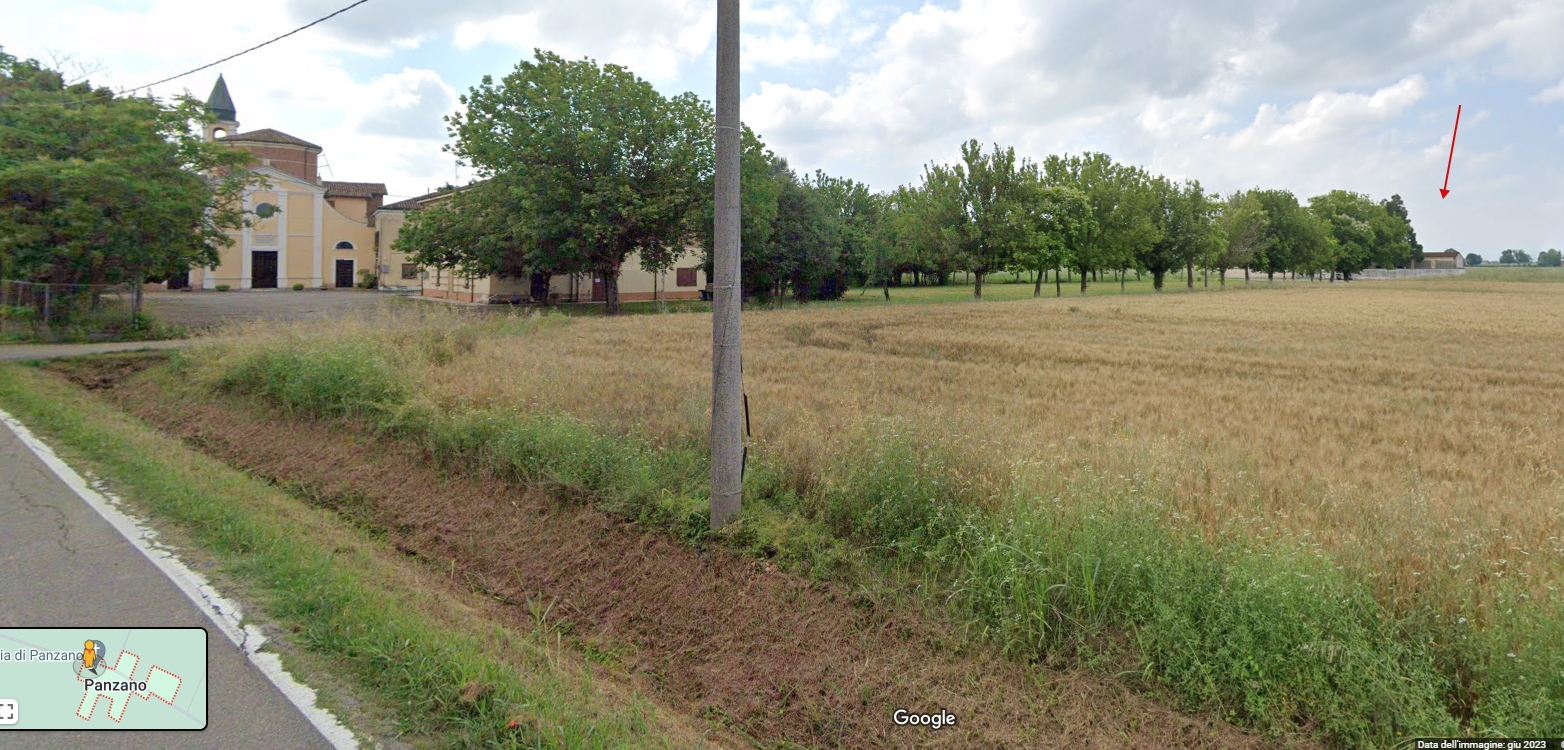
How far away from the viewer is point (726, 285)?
20.4 ft

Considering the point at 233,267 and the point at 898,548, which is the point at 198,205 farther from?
the point at 233,267

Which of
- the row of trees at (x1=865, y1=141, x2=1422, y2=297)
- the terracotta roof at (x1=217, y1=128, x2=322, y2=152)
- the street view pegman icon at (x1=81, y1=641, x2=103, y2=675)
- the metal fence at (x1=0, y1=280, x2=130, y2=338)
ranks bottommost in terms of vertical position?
the street view pegman icon at (x1=81, y1=641, x2=103, y2=675)

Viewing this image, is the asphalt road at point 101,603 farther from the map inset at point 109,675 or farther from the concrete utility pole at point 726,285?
the concrete utility pole at point 726,285

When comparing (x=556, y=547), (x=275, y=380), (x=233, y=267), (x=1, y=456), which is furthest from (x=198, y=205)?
(x=233, y=267)

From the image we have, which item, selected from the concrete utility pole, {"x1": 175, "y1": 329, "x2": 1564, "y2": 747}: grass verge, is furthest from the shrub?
the concrete utility pole

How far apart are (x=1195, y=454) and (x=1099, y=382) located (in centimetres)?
740

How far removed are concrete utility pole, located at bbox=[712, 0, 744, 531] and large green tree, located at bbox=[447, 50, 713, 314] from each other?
2853cm

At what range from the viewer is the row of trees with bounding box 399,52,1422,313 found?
3525cm

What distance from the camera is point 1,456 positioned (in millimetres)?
8688

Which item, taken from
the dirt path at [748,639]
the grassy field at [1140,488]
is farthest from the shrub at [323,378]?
the dirt path at [748,639]

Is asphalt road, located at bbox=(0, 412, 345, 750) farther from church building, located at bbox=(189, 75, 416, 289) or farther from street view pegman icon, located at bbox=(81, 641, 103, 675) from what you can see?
church building, located at bbox=(189, 75, 416, 289)

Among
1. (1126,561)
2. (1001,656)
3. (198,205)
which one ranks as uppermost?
(198,205)

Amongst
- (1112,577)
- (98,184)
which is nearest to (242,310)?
(98,184)

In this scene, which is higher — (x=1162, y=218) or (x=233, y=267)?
(x=1162, y=218)
